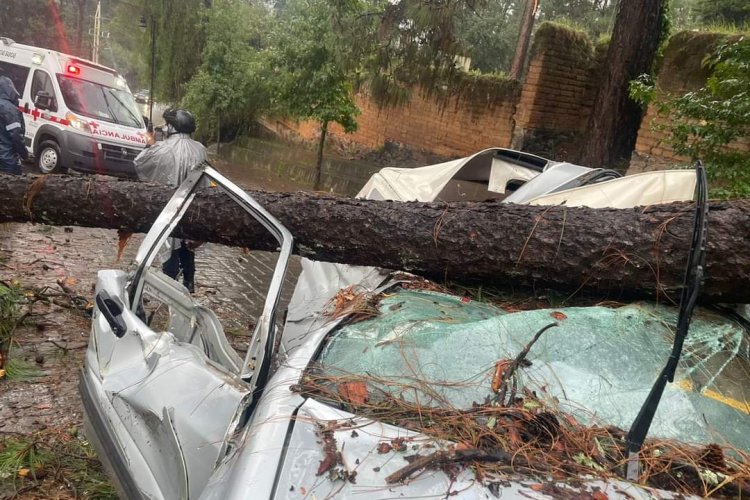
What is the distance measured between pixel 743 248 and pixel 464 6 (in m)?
6.61

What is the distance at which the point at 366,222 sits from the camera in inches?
136

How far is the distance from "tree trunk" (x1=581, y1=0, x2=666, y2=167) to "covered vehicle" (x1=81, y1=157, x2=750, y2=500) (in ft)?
18.4

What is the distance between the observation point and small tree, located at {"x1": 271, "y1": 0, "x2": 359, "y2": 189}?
31.9ft

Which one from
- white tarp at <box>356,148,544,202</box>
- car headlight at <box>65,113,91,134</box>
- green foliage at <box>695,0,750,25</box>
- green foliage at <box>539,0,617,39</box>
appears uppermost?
green foliage at <box>539,0,617,39</box>

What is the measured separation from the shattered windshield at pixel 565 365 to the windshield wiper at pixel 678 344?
0.51 feet

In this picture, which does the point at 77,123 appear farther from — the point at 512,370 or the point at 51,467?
the point at 512,370

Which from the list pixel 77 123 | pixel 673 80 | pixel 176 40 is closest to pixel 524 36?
pixel 673 80

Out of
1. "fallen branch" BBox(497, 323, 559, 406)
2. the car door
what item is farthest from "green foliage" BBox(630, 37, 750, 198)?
the car door

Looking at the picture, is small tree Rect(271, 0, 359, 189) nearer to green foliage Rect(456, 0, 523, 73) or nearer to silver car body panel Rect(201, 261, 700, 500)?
silver car body panel Rect(201, 261, 700, 500)

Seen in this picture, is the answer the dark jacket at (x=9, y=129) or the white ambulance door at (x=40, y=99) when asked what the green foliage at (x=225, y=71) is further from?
the dark jacket at (x=9, y=129)

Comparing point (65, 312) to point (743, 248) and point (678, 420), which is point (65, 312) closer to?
point (678, 420)

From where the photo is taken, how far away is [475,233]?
3.28m

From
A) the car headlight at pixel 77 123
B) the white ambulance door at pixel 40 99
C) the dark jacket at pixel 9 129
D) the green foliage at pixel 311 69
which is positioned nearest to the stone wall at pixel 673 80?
the green foliage at pixel 311 69

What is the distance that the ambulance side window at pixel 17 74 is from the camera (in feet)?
34.6
